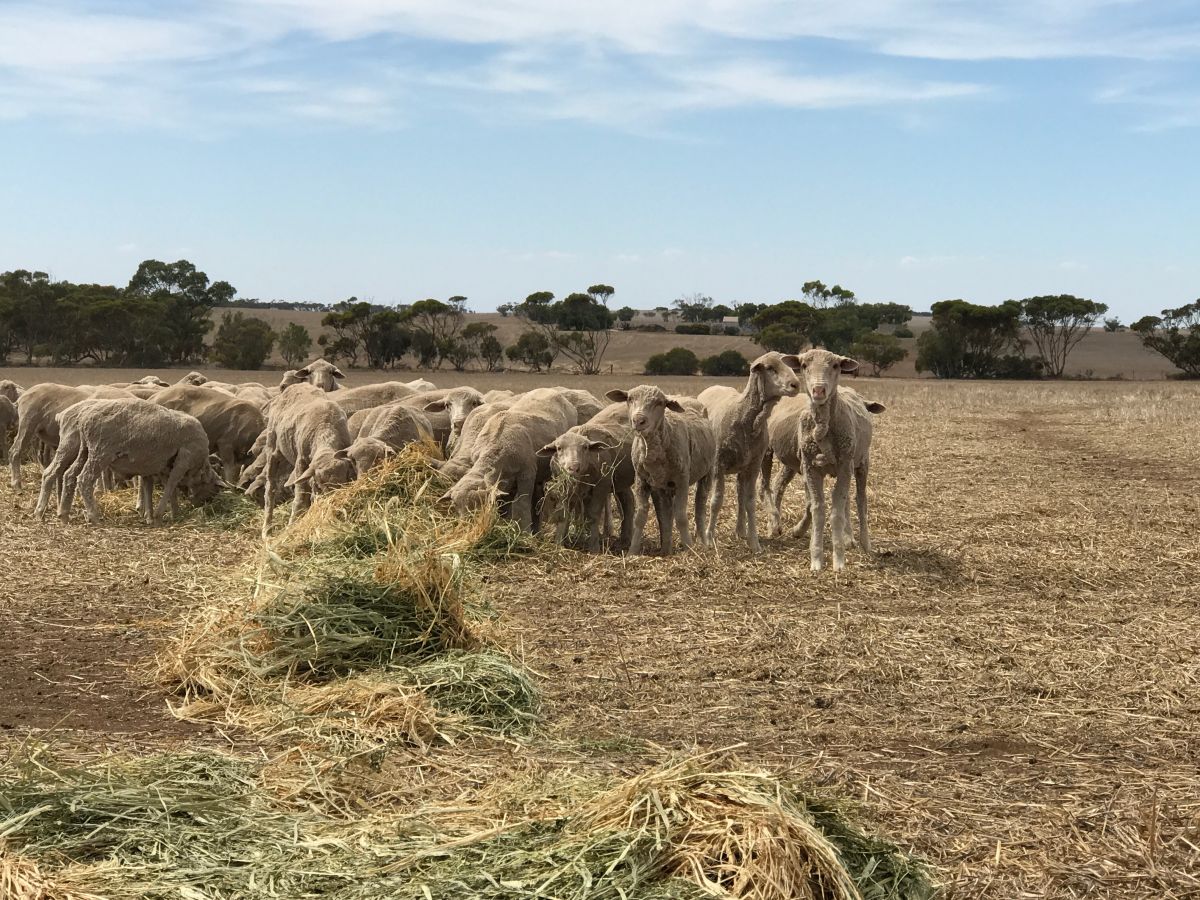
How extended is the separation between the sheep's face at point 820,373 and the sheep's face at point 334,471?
17.4 feet

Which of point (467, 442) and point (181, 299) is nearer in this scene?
point (467, 442)

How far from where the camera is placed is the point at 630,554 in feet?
44.1

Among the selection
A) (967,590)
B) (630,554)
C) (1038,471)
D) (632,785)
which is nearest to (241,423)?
(630,554)

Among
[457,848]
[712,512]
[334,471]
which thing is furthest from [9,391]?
[457,848]

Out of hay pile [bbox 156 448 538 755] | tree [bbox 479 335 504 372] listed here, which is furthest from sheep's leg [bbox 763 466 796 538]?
tree [bbox 479 335 504 372]

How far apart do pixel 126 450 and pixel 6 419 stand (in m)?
6.36

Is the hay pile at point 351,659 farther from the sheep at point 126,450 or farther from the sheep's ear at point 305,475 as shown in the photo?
the sheep at point 126,450

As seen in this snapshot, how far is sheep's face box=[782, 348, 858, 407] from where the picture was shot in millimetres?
12398

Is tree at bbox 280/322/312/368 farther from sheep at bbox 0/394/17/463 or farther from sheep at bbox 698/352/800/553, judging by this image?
sheep at bbox 698/352/800/553

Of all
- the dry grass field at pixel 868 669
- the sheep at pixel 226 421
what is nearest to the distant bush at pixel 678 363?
the sheep at pixel 226 421

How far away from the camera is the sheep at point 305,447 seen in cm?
1477

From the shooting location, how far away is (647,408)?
13062 millimetres

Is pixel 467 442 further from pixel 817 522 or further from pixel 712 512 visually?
pixel 817 522

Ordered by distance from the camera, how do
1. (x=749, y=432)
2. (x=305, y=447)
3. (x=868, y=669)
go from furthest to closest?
1. (x=305, y=447)
2. (x=749, y=432)
3. (x=868, y=669)
